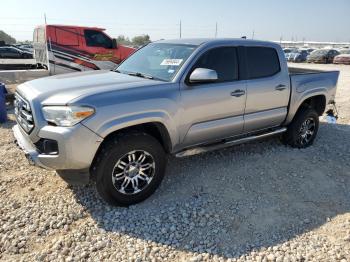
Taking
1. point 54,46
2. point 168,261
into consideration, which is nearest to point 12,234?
point 168,261

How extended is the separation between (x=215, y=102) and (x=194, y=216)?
1.42m

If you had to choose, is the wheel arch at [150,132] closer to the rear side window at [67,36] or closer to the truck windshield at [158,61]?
the truck windshield at [158,61]

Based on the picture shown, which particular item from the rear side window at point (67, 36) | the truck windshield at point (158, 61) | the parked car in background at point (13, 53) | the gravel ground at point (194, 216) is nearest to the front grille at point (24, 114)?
the gravel ground at point (194, 216)

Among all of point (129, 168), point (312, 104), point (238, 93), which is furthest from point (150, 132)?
point (312, 104)

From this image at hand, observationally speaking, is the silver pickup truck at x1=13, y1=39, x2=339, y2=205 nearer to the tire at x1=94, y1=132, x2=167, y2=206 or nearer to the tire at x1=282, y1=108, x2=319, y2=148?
the tire at x1=94, y1=132, x2=167, y2=206

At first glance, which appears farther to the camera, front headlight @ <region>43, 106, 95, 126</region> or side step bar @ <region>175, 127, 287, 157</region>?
side step bar @ <region>175, 127, 287, 157</region>

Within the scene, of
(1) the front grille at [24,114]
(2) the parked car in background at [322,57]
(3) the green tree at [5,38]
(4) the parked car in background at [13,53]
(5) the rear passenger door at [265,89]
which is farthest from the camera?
(3) the green tree at [5,38]

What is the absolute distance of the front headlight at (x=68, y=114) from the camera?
9.87 ft

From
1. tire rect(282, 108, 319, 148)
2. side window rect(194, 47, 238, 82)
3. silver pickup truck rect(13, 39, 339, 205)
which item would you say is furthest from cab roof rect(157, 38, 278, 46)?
tire rect(282, 108, 319, 148)

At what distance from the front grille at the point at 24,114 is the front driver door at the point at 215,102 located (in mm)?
1629

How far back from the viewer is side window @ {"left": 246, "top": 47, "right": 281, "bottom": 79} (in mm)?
4535

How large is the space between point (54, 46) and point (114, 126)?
875cm

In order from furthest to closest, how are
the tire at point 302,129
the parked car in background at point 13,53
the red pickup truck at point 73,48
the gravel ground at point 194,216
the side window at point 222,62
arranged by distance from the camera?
the parked car in background at point 13,53 < the red pickup truck at point 73,48 < the tire at point 302,129 < the side window at point 222,62 < the gravel ground at point 194,216

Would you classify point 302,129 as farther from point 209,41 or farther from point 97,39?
point 97,39
